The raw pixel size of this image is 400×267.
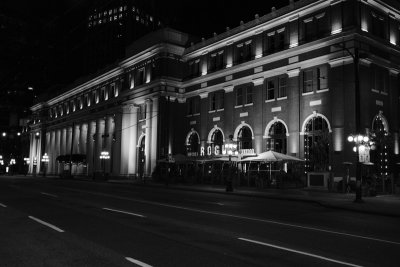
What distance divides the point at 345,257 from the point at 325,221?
652 centimetres

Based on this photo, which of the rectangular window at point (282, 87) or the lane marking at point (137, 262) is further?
the rectangular window at point (282, 87)

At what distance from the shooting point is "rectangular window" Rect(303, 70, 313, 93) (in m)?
39.4

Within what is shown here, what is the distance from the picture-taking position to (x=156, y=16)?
13950 cm

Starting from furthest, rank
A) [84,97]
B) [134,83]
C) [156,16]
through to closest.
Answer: [156,16] → [84,97] → [134,83]

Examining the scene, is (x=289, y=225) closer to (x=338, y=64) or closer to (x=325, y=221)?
(x=325, y=221)

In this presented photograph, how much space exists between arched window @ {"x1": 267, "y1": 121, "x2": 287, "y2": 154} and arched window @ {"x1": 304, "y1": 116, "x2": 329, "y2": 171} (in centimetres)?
295

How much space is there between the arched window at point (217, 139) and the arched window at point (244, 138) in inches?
138

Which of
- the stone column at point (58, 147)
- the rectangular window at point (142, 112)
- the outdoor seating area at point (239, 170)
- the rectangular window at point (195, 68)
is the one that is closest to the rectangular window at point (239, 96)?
the outdoor seating area at point (239, 170)

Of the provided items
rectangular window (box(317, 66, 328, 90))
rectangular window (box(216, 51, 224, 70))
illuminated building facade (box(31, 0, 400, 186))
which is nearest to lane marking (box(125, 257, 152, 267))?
illuminated building facade (box(31, 0, 400, 186))

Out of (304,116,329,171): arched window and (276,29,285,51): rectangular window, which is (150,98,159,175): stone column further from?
(304,116,329,171): arched window

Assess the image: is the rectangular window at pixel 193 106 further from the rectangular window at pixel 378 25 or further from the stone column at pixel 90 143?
the stone column at pixel 90 143

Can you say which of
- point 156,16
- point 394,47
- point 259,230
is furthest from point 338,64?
point 156,16

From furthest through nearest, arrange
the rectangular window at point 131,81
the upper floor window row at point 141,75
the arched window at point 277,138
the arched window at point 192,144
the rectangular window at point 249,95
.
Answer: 1. the rectangular window at point 131,81
2. the upper floor window row at point 141,75
3. the arched window at point 192,144
4. the rectangular window at point 249,95
5. the arched window at point 277,138

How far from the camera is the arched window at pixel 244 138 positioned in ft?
151
